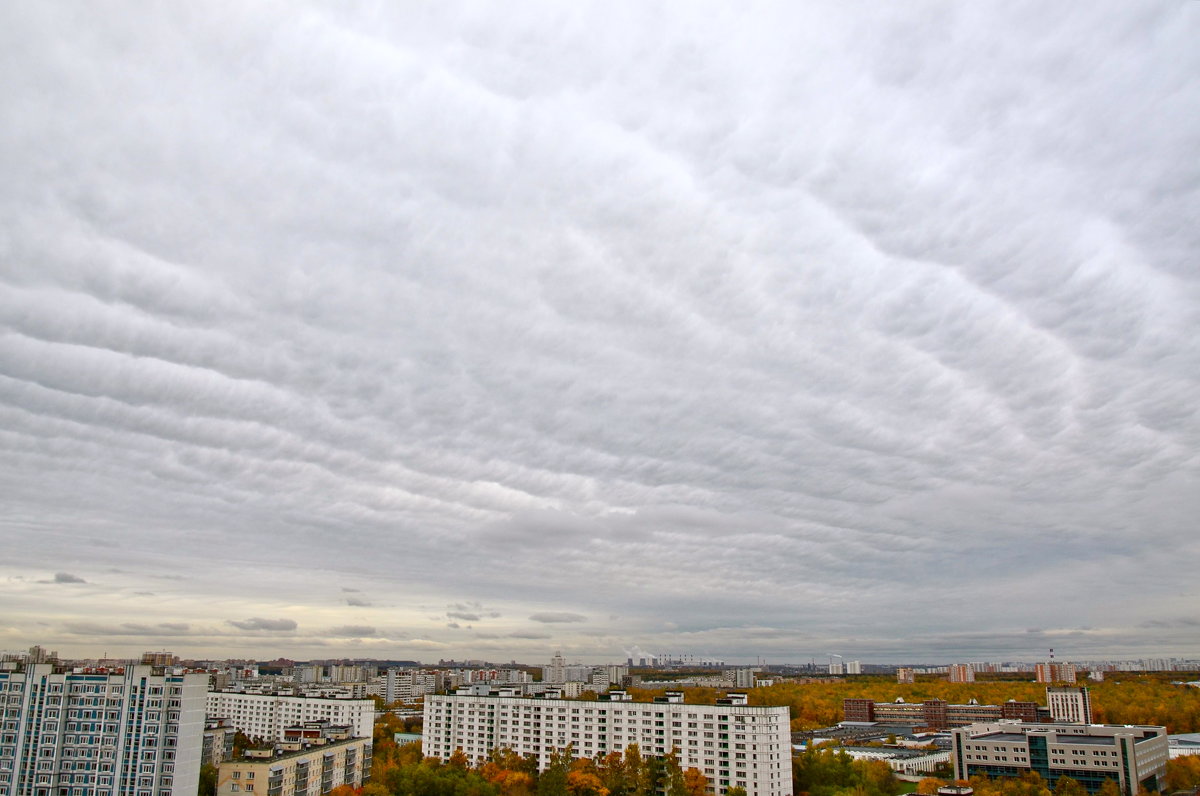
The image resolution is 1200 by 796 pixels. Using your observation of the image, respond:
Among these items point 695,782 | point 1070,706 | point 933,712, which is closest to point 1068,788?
point 695,782

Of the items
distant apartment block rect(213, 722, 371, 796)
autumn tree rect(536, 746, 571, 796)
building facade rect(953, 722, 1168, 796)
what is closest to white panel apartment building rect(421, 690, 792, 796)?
distant apartment block rect(213, 722, 371, 796)

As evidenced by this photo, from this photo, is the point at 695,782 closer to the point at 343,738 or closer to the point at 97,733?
the point at 343,738

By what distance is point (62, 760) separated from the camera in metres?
51.7

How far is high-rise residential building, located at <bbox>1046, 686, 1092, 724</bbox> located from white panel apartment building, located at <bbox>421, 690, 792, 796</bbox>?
8562cm

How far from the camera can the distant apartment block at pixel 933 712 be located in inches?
5502

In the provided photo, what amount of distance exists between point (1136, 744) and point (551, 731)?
54.1 meters

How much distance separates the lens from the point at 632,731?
74000mm

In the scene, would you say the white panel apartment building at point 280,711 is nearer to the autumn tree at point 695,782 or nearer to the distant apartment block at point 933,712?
the autumn tree at point 695,782

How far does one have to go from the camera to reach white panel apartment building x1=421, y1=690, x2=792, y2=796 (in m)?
67.2

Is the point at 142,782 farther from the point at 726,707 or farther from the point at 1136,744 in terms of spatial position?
the point at 1136,744

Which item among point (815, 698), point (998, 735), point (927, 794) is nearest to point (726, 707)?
point (927, 794)

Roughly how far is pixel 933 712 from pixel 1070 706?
2851cm

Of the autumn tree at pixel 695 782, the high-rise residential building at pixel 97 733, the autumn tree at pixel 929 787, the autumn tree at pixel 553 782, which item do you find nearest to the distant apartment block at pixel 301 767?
the high-rise residential building at pixel 97 733

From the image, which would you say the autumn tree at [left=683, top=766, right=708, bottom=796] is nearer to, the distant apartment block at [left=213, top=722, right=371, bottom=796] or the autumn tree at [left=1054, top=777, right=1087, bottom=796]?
the distant apartment block at [left=213, top=722, right=371, bottom=796]
